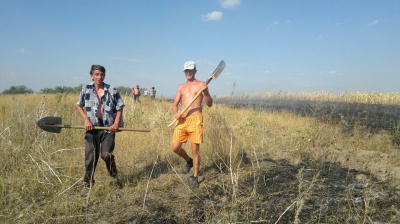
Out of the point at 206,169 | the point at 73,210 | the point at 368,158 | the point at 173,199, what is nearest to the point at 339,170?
the point at 368,158

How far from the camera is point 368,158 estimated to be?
4750 mm

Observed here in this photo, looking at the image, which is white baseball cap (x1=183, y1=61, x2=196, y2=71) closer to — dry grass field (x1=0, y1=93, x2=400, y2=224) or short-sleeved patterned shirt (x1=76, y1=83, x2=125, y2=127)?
short-sleeved patterned shirt (x1=76, y1=83, x2=125, y2=127)

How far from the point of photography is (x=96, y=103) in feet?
11.3

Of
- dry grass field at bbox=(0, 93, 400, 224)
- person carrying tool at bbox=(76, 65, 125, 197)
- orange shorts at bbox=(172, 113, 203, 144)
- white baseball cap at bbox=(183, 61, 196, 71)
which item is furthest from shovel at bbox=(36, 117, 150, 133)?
white baseball cap at bbox=(183, 61, 196, 71)

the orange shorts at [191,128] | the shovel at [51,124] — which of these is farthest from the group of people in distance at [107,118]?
the shovel at [51,124]

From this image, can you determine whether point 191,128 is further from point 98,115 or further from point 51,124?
Answer: point 51,124

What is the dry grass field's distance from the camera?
277 centimetres

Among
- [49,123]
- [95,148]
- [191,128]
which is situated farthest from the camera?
[191,128]

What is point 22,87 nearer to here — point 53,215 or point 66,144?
point 66,144

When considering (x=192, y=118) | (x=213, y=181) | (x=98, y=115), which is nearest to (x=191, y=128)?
(x=192, y=118)

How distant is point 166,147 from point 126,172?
1.38 metres

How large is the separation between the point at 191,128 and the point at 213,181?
0.91 metres

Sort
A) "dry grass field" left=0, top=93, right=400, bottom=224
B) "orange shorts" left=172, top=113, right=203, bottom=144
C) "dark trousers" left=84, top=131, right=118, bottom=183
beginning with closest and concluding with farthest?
"dry grass field" left=0, top=93, right=400, bottom=224 → "dark trousers" left=84, top=131, right=118, bottom=183 → "orange shorts" left=172, top=113, right=203, bottom=144

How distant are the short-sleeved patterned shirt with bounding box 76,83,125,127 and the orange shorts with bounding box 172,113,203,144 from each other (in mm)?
875
